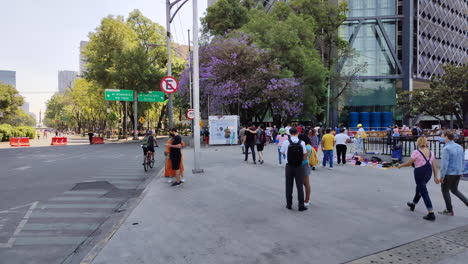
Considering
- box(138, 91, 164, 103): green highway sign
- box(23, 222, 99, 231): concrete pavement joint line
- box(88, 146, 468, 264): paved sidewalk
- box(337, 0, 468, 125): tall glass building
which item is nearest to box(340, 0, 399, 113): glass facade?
box(337, 0, 468, 125): tall glass building

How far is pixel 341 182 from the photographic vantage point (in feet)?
31.7

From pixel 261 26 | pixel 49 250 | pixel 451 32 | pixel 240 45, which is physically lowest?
pixel 49 250

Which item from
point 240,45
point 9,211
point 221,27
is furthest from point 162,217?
point 221,27

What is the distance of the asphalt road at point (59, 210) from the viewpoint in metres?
4.72

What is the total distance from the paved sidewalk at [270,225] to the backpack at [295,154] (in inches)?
38.0

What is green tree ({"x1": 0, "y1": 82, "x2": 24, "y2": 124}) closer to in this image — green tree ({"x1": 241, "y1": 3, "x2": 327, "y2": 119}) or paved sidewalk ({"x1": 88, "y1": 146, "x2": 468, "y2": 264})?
green tree ({"x1": 241, "y1": 3, "x2": 327, "y2": 119})

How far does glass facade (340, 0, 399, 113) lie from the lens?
49438 mm

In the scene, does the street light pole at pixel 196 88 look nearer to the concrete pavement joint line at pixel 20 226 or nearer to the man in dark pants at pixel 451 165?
the concrete pavement joint line at pixel 20 226

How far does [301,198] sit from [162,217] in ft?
8.92

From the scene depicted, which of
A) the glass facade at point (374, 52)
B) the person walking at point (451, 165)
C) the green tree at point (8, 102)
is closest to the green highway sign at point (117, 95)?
the green tree at point (8, 102)

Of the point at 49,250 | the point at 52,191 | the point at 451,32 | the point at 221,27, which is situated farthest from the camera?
the point at 451,32

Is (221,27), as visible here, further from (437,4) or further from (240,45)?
(437,4)

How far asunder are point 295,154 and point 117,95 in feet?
112

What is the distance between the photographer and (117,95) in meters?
37.2
